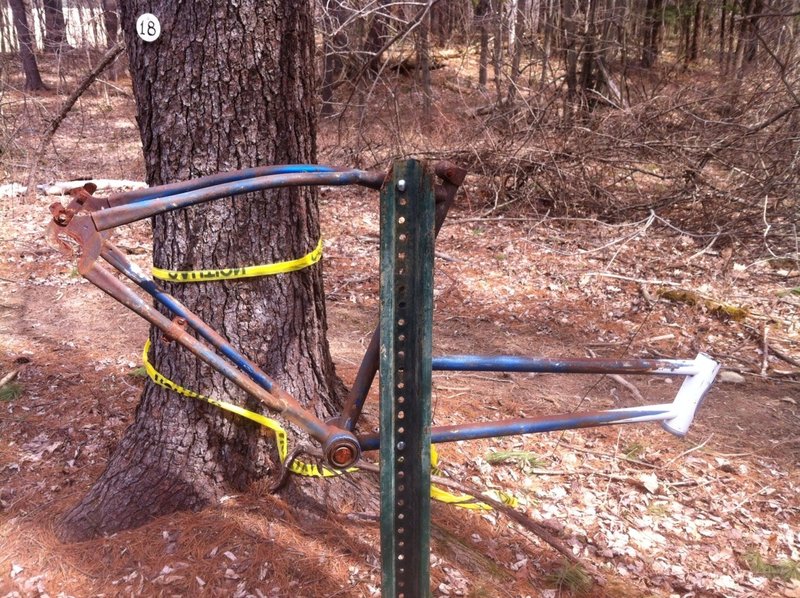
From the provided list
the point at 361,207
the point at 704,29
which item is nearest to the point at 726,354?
the point at 361,207

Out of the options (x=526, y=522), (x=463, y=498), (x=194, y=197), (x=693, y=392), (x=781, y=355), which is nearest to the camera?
(x=194, y=197)

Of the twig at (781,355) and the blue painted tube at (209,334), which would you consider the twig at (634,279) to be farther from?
the blue painted tube at (209,334)

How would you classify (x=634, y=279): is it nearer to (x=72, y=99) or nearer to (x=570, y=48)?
(x=570, y=48)

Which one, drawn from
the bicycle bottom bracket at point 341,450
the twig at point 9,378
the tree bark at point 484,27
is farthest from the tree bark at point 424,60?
the bicycle bottom bracket at point 341,450

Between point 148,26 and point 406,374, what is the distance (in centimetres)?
155

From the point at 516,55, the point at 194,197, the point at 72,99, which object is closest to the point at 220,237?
the point at 194,197

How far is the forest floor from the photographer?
2.42 metres

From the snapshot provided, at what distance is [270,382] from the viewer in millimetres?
1950

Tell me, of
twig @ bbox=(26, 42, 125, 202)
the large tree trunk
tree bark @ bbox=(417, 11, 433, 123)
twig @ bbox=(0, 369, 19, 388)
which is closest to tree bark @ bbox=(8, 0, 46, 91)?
twig @ bbox=(26, 42, 125, 202)

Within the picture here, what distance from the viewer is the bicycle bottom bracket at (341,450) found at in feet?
5.90

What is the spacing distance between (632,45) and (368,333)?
7.62 metres

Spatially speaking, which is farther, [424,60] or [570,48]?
[424,60]

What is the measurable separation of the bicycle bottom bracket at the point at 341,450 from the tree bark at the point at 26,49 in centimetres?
1083

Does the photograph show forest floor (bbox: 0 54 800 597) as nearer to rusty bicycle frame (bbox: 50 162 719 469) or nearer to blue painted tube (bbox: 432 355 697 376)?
rusty bicycle frame (bbox: 50 162 719 469)
